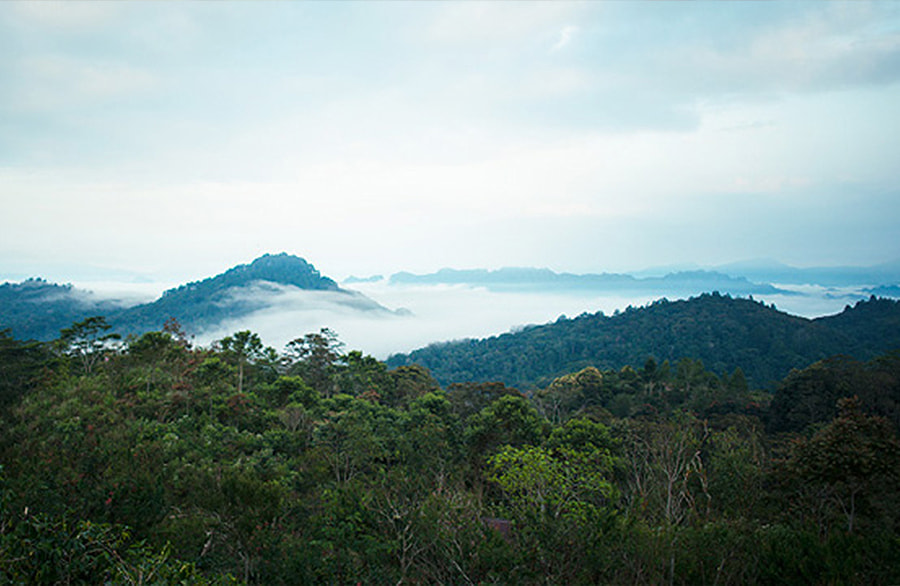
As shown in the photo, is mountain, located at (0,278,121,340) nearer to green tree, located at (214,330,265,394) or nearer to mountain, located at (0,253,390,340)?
mountain, located at (0,253,390,340)

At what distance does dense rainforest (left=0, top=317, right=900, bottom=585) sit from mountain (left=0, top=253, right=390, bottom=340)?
311ft

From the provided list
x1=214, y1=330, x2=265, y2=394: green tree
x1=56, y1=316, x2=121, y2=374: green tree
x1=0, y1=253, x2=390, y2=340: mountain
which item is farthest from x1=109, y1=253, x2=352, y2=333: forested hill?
x1=214, y1=330, x2=265, y2=394: green tree

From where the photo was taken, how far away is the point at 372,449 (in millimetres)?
16469

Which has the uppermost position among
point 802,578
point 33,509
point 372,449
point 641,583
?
point 33,509

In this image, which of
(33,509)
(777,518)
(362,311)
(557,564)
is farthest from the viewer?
(362,311)

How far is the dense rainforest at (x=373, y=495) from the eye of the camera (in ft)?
21.1

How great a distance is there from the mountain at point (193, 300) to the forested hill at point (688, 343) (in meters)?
67.3

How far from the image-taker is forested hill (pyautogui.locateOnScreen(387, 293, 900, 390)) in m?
76.3

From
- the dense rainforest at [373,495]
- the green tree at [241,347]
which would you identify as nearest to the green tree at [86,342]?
the dense rainforest at [373,495]

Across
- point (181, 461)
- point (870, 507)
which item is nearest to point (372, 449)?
point (181, 461)

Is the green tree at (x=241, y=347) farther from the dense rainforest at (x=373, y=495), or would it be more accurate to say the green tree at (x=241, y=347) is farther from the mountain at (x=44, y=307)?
the mountain at (x=44, y=307)

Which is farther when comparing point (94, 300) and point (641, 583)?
point (94, 300)

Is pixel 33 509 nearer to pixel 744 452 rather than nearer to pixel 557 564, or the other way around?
pixel 557 564

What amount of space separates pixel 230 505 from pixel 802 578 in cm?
888
